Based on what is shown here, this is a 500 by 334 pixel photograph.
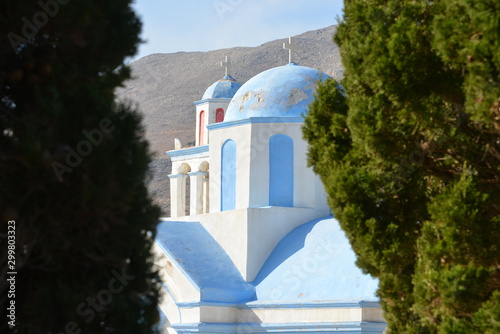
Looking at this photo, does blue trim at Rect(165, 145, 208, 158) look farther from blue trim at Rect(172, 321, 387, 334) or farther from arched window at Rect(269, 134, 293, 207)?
blue trim at Rect(172, 321, 387, 334)

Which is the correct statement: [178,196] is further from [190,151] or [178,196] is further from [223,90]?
[223,90]

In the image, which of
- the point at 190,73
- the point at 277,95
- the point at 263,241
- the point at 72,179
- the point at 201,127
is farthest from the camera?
the point at 190,73

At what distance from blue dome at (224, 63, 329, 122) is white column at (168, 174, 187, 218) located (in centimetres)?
428

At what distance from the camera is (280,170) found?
17.0 metres

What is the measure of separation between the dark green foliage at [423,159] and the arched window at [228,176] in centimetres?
859

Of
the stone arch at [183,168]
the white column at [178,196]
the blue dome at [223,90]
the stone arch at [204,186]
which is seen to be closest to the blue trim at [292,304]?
the white column at [178,196]

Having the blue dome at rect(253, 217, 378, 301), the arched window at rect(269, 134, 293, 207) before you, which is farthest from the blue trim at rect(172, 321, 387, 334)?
the arched window at rect(269, 134, 293, 207)

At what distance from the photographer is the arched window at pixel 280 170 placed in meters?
17.0

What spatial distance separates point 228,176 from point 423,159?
9.53m

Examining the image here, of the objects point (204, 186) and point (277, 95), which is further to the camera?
point (204, 186)

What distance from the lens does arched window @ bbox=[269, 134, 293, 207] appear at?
17.0 m

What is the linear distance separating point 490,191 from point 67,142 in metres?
4.25

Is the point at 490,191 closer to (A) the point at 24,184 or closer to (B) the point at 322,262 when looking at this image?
(A) the point at 24,184

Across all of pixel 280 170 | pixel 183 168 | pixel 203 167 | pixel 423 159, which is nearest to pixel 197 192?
pixel 203 167
